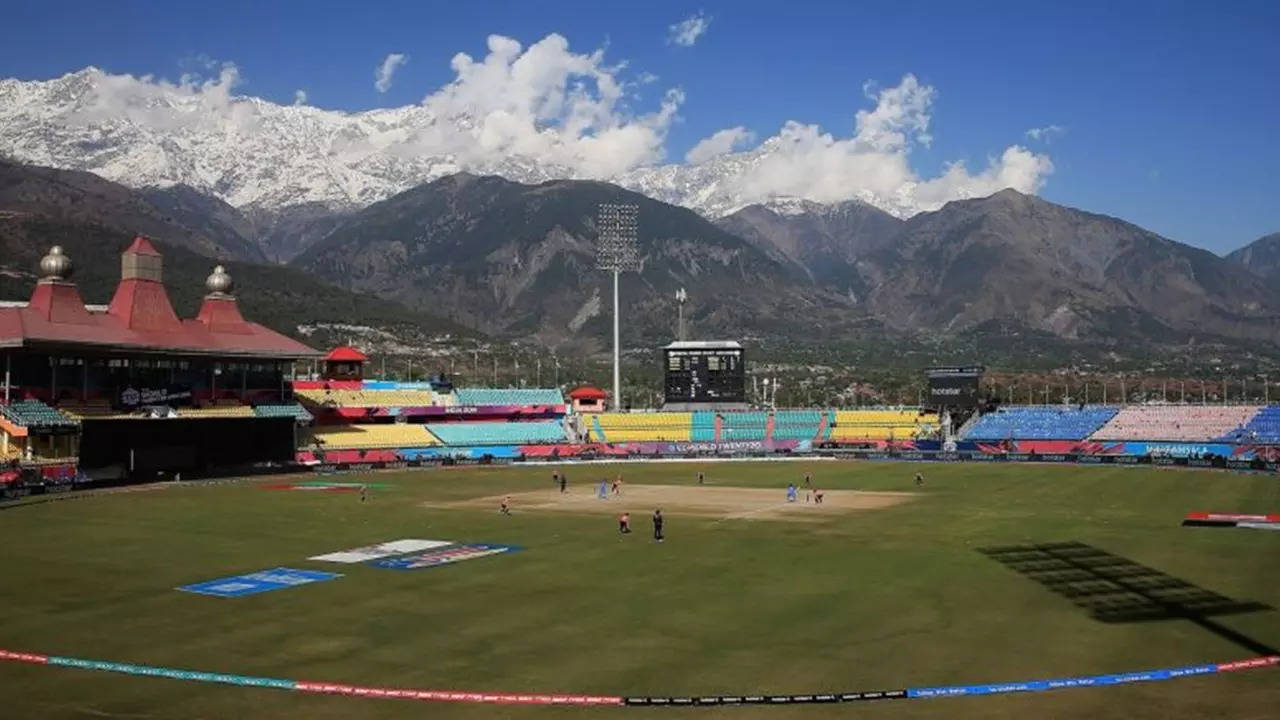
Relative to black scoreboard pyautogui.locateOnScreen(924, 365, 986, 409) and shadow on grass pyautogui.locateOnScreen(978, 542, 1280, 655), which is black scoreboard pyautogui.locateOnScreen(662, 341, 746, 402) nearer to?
black scoreboard pyautogui.locateOnScreen(924, 365, 986, 409)

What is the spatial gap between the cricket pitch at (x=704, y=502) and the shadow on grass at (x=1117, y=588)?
17.6 meters

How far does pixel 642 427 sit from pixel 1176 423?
61.1 metres

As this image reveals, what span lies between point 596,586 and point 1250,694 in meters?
23.0

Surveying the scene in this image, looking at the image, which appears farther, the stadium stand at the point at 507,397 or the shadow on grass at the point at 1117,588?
the stadium stand at the point at 507,397

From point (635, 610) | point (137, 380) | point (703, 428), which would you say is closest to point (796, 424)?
point (703, 428)

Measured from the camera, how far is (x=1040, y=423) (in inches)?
5069

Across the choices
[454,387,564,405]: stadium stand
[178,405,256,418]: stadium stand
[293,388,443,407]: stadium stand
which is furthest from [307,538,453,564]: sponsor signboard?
[454,387,564,405]: stadium stand

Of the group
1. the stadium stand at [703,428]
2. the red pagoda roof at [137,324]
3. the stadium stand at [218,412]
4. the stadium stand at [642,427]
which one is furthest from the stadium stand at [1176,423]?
the stadium stand at [218,412]

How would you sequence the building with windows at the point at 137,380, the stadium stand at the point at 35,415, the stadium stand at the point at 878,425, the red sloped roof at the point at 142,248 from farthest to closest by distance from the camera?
1. the stadium stand at the point at 878,425
2. the red sloped roof at the point at 142,248
3. the building with windows at the point at 137,380
4. the stadium stand at the point at 35,415

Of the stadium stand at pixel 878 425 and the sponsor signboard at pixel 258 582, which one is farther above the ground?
the stadium stand at pixel 878 425

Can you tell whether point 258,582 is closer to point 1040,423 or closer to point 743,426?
point 743,426

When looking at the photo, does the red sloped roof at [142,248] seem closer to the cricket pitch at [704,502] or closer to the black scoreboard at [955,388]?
the cricket pitch at [704,502]

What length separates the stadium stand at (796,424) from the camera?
454ft

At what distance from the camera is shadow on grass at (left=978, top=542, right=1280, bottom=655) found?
35.4 metres
